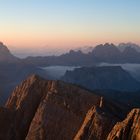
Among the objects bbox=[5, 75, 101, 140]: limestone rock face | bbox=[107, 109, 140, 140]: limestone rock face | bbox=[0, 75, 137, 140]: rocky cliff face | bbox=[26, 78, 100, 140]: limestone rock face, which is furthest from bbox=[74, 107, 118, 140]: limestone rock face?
bbox=[26, 78, 100, 140]: limestone rock face

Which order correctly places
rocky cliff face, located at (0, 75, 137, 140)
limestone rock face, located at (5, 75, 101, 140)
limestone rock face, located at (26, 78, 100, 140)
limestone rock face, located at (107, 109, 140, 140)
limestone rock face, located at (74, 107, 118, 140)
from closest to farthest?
limestone rock face, located at (107, 109, 140, 140) → limestone rock face, located at (74, 107, 118, 140) → rocky cliff face, located at (0, 75, 137, 140) → limestone rock face, located at (26, 78, 100, 140) → limestone rock face, located at (5, 75, 101, 140)

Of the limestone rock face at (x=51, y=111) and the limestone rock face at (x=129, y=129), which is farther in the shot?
the limestone rock face at (x=51, y=111)

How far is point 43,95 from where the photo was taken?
7712 cm

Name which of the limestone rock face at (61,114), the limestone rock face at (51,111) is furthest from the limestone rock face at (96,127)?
the limestone rock face at (61,114)

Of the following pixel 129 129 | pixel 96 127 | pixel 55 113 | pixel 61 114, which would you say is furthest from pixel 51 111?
pixel 129 129

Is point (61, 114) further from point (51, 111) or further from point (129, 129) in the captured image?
point (129, 129)

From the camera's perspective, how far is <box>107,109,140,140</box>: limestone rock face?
133 ft

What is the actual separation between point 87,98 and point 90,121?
15.4m

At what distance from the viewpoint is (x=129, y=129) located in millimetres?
41875

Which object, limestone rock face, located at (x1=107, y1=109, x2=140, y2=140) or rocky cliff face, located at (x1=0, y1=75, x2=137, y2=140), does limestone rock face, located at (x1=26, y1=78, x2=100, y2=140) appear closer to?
rocky cliff face, located at (x1=0, y1=75, x2=137, y2=140)

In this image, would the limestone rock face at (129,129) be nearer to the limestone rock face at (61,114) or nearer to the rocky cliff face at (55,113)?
the rocky cliff face at (55,113)

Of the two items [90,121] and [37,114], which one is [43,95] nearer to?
[37,114]

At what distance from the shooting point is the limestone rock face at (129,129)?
40656 mm

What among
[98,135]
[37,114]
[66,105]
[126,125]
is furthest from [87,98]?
[126,125]
